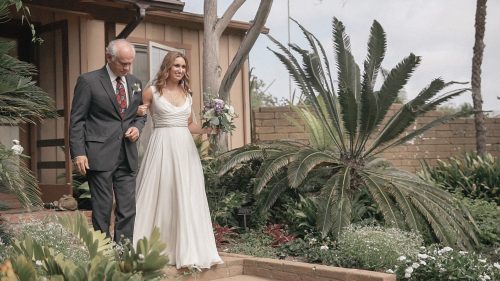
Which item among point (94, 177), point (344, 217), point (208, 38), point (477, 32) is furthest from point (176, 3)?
point (477, 32)

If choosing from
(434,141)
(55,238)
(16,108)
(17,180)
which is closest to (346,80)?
(55,238)

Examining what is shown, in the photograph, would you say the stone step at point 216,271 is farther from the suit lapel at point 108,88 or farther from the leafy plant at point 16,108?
the suit lapel at point 108,88

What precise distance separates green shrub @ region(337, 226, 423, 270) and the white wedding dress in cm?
136

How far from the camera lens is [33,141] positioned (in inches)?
384

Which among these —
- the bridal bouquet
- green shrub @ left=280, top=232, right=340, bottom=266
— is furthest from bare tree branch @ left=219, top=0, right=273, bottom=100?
the bridal bouquet

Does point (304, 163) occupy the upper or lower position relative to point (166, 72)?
lower

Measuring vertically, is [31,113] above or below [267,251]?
above

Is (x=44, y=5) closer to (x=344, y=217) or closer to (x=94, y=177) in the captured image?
(x=94, y=177)

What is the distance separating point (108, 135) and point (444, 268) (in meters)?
3.04

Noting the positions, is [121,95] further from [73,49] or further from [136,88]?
[73,49]

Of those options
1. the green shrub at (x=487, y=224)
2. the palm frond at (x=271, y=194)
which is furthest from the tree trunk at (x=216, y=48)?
the green shrub at (x=487, y=224)

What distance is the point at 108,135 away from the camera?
5.83m

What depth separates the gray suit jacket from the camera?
5695mm

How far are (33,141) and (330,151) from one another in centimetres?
397
